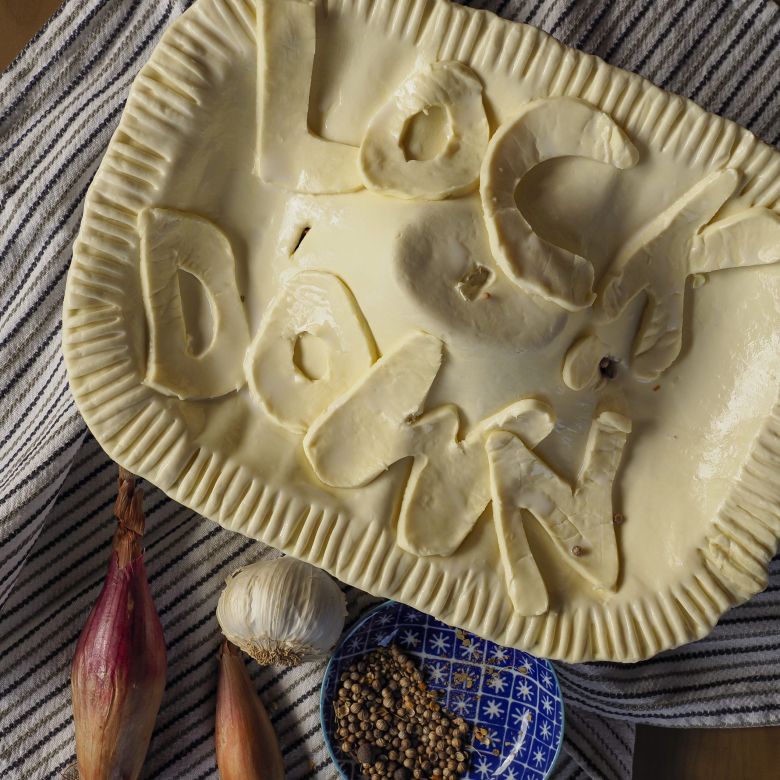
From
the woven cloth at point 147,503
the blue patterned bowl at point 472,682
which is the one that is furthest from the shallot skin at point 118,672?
the blue patterned bowl at point 472,682

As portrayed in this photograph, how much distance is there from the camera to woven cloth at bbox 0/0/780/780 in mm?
755

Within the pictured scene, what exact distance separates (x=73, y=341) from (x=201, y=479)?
138 millimetres

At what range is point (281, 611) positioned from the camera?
77cm

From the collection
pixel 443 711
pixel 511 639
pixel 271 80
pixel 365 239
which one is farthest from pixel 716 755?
pixel 271 80

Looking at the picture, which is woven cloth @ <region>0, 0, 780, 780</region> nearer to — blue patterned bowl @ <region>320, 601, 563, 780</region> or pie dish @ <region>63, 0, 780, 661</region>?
blue patterned bowl @ <region>320, 601, 563, 780</region>

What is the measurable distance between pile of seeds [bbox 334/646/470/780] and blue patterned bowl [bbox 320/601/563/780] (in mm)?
10

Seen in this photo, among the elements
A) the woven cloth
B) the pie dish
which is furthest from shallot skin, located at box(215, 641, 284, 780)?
the pie dish

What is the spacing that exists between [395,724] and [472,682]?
9cm

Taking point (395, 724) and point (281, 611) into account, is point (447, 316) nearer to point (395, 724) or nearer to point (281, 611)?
point (281, 611)

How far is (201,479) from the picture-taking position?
0.62 m

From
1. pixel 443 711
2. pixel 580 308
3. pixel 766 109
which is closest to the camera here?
pixel 580 308

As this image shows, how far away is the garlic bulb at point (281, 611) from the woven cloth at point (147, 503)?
62 mm

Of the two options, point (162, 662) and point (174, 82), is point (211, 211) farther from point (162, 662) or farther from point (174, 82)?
point (162, 662)

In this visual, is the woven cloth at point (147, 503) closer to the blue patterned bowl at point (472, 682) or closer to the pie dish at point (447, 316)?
the blue patterned bowl at point (472, 682)
